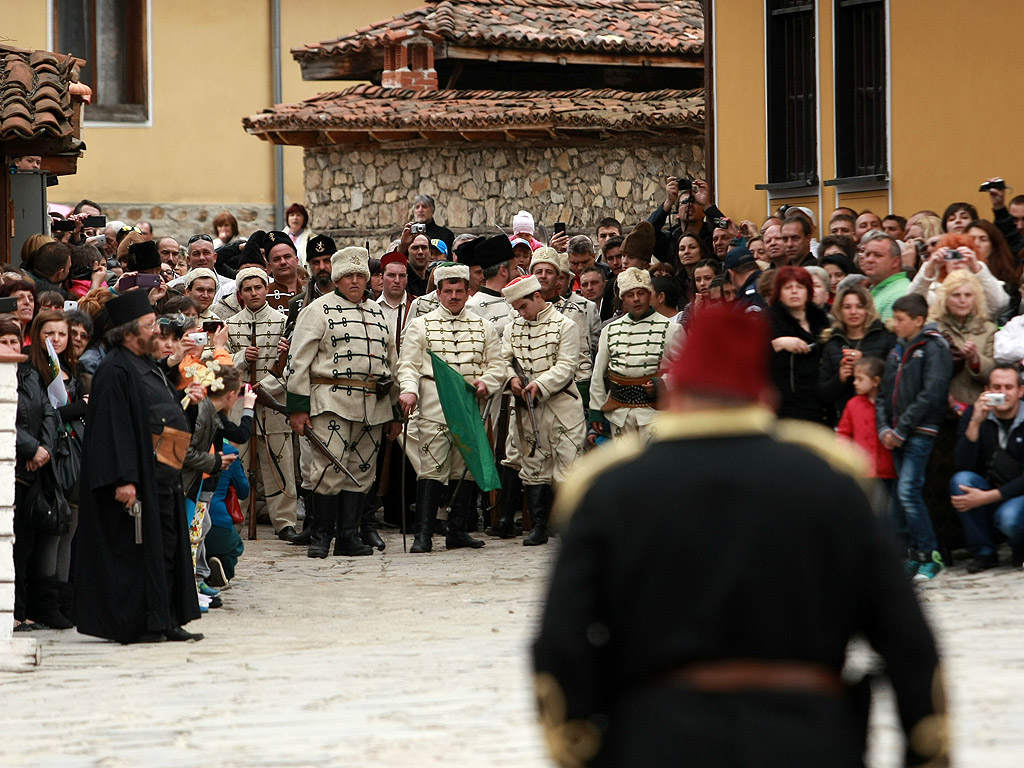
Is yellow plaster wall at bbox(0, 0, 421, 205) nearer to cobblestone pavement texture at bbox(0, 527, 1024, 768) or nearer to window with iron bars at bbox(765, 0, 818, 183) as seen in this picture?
window with iron bars at bbox(765, 0, 818, 183)

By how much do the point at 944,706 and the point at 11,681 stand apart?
504cm

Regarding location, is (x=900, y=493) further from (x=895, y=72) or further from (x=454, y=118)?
(x=454, y=118)

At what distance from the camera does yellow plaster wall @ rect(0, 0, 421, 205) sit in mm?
26016

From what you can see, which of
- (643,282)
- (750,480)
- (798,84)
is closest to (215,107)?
(798,84)

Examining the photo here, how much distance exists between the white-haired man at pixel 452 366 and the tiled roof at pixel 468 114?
7.16m

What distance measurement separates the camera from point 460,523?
11.7m

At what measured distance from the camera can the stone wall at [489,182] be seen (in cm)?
1894

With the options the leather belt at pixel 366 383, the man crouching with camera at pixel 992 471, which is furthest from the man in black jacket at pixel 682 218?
the man crouching with camera at pixel 992 471

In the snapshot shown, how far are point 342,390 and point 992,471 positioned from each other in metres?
4.25

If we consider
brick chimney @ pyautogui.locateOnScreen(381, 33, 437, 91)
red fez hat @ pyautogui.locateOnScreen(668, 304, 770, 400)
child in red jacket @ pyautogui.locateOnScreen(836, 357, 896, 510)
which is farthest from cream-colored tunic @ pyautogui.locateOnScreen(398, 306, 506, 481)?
brick chimney @ pyautogui.locateOnScreen(381, 33, 437, 91)

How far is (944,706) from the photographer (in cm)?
318

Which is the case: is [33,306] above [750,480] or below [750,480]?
above

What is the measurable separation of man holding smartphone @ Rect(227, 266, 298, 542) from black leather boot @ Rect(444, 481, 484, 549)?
1173 mm

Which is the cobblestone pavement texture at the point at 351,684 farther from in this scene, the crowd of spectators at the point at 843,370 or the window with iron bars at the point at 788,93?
the window with iron bars at the point at 788,93
